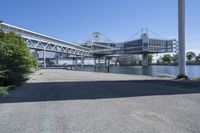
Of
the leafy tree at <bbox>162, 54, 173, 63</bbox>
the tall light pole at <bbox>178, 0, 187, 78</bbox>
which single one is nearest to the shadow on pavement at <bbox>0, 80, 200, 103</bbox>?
the tall light pole at <bbox>178, 0, 187, 78</bbox>

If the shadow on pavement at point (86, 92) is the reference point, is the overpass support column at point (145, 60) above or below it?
above

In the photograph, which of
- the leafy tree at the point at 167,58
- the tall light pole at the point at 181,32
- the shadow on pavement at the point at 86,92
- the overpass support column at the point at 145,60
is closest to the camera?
the shadow on pavement at the point at 86,92

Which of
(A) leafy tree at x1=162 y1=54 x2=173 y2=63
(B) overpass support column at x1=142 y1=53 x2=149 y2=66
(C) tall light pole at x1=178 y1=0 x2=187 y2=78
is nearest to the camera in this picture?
(C) tall light pole at x1=178 y1=0 x2=187 y2=78

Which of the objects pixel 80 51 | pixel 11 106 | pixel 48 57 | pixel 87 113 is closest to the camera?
pixel 87 113

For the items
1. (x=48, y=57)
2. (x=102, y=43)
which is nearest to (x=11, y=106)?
(x=48, y=57)

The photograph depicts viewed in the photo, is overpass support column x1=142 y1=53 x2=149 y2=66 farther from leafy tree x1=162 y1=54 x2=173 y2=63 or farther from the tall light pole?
the tall light pole

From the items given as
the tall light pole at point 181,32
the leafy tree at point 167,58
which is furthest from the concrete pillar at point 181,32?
the leafy tree at point 167,58

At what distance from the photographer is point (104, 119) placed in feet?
24.3

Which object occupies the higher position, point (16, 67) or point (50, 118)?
point (16, 67)

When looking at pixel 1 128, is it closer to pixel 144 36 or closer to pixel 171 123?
pixel 171 123

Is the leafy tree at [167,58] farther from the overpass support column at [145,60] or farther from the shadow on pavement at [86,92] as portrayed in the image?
the shadow on pavement at [86,92]

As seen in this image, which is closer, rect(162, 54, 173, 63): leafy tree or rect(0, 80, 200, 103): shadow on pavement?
rect(0, 80, 200, 103): shadow on pavement

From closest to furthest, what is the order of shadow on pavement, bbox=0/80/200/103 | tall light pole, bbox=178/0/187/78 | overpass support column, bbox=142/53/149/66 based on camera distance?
1. shadow on pavement, bbox=0/80/200/103
2. tall light pole, bbox=178/0/187/78
3. overpass support column, bbox=142/53/149/66

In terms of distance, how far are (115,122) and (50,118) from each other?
1.86m
